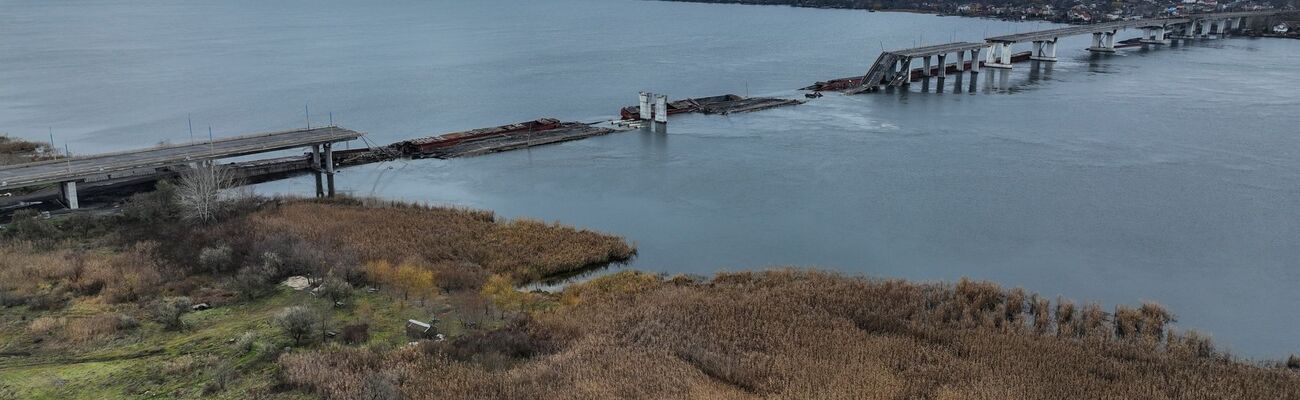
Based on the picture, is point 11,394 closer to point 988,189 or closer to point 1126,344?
point 1126,344

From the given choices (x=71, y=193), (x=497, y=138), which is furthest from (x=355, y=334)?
(x=497, y=138)

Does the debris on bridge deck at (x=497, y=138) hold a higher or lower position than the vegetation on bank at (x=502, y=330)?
higher

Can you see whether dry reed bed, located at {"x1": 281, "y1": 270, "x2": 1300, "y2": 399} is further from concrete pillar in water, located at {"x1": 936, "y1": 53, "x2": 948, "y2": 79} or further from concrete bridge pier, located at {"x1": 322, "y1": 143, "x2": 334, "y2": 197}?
concrete pillar in water, located at {"x1": 936, "y1": 53, "x2": 948, "y2": 79}

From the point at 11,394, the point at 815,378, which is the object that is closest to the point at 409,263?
the point at 11,394

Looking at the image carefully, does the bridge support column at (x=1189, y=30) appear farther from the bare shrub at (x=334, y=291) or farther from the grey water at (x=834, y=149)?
the bare shrub at (x=334, y=291)

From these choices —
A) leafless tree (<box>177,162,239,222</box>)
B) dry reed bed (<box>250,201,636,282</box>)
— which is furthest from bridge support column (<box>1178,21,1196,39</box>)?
leafless tree (<box>177,162,239,222</box>)

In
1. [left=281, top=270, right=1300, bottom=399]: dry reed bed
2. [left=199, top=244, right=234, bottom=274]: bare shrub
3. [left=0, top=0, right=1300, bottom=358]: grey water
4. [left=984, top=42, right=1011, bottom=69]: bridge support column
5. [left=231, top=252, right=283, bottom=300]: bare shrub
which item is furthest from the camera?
[left=984, top=42, right=1011, bottom=69]: bridge support column

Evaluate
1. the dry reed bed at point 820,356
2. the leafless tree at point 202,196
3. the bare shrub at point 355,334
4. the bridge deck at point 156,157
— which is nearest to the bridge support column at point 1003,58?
the bridge deck at point 156,157
